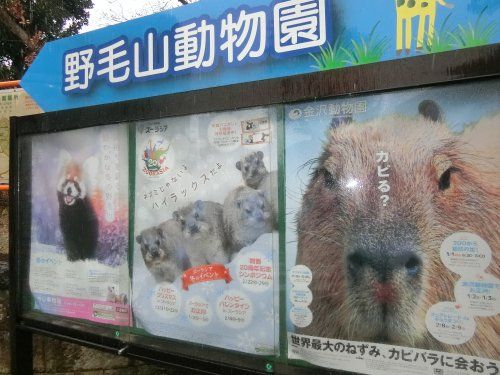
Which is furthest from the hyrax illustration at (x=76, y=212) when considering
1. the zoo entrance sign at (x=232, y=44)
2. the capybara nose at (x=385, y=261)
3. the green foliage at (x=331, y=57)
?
the capybara nose at (x=385, y=261)

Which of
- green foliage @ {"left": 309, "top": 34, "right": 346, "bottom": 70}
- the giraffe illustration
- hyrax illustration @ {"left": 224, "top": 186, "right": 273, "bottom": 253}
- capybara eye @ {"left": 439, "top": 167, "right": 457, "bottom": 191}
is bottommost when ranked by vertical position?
hyrax illustration @ {"left": 224, "top": 186, "right": 273, "bottom": 253}

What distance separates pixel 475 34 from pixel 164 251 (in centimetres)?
223

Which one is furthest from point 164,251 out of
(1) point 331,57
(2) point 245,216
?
(1) point 331,57

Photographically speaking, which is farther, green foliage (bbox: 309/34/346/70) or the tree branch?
the tree branch

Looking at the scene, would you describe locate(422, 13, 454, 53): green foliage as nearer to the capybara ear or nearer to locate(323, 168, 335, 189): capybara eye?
the capybara ear

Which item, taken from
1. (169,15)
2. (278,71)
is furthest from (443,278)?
(169,15)

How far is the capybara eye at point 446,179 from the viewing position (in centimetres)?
212

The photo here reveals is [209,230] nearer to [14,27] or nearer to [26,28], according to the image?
[14,27]

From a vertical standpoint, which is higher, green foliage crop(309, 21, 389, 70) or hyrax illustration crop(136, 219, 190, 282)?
green foliage crop(309, 21, 389, 70)

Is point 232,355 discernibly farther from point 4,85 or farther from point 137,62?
point 4,85

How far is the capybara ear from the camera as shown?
2129mm

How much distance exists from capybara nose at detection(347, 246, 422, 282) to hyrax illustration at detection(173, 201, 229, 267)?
77 cm

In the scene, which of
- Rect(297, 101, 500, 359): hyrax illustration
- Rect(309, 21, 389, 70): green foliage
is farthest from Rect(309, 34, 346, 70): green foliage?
Rect(297, 101, 500, 359): hyrax illustration

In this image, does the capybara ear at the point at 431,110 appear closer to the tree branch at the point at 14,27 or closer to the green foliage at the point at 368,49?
the green foliage at the point at 368,49
